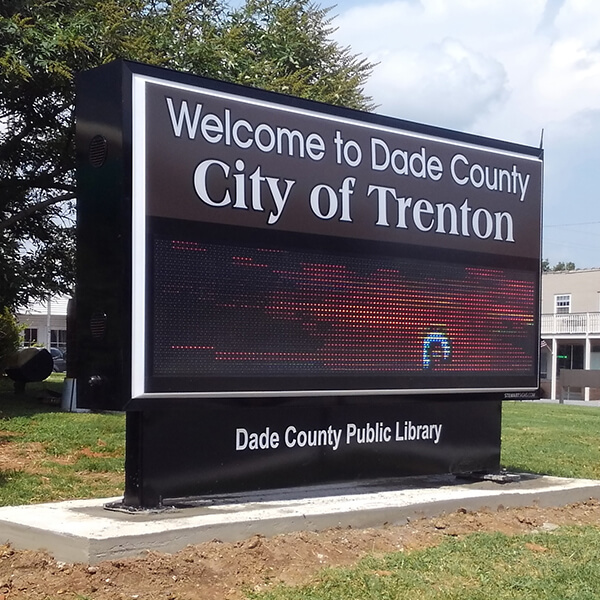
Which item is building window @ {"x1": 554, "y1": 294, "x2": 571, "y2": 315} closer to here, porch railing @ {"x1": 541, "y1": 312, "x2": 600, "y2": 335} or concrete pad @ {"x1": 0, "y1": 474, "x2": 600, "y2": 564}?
porch railing @ {"x1": 541, "y1": 312, "x2": 600, "y2": 335}

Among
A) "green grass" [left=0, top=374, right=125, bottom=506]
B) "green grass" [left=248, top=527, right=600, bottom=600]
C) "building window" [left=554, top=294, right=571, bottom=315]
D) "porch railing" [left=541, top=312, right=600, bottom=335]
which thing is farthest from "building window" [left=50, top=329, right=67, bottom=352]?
"green grass" [left=248, top=527, right=600, bottom=600]

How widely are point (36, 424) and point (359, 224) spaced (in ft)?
24.7

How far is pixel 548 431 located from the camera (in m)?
16.9

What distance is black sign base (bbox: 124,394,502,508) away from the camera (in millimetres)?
6809

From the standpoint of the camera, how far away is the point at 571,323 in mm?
45906

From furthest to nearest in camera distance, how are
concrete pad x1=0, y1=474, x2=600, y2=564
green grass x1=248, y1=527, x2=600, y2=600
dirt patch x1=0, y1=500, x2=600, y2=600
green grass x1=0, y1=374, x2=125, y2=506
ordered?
1. green grass x1=0, y1=374, x2=125, y2=506
2. concrete pad x1=0, y1=474, x2=600, y2=564
3. green grass x1=248, y1=527, x2=600, y2=600
4. dirt patch x1=0, y1=500, x2=600, y2=600

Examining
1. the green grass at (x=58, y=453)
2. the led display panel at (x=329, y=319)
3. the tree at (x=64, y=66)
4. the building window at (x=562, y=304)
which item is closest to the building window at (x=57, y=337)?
the building window at (x=562, y=304)

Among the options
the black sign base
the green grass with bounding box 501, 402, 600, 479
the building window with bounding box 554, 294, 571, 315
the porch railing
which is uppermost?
the building window with bounding box 554, 294, 571, 315

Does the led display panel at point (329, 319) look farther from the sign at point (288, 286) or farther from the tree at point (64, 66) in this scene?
the tree at point (64, 66)

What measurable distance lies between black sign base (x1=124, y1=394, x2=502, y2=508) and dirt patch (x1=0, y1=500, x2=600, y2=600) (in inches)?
30.9

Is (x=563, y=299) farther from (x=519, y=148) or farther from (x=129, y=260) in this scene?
(x=129, y=260)

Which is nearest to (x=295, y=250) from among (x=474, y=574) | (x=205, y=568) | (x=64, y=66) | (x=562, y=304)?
(x=205, y=568)

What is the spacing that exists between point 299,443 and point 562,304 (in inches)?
1715

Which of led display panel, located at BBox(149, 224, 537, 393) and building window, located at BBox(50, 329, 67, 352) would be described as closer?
led display panel, located at BBox(149, 224, 537, 393)
